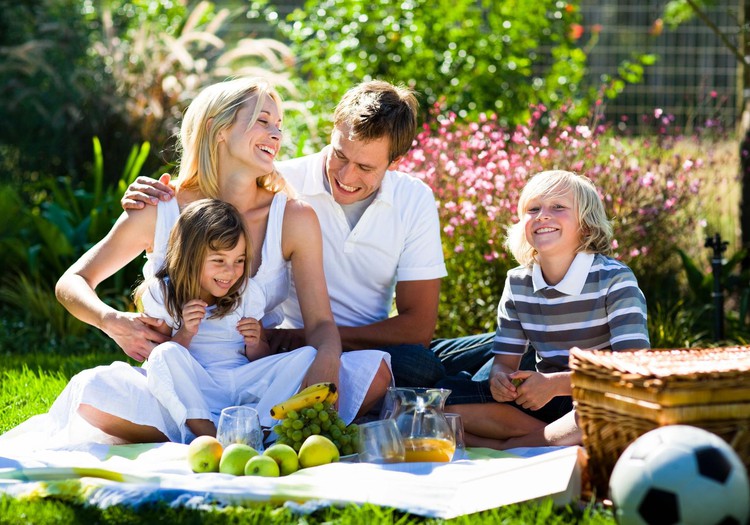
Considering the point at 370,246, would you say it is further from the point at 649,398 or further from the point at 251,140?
the point at 649,398

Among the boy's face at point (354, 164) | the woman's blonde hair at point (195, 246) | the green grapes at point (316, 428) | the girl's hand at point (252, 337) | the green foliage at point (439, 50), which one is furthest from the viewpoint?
the green foliage at point (439, 50)

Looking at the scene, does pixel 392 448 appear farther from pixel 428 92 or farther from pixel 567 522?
pixel 428 92

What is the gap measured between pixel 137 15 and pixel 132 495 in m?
8.22

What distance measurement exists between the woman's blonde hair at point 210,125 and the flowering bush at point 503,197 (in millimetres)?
1734

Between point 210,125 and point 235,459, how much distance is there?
145 centimetres

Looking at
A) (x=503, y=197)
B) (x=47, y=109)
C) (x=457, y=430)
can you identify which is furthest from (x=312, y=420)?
(x=47, y=109)

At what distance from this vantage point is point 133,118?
27.2 feet

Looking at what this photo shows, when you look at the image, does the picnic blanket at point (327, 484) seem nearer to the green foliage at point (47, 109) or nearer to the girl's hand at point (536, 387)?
the girl's hand at point (536, 387)

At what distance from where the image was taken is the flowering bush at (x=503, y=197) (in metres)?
5.55

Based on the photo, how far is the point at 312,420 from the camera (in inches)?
133

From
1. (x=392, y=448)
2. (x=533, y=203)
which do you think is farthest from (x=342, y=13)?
(x=392, y=448)

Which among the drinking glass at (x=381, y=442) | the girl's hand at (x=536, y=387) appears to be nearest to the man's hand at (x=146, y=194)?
the drinking glass at (x=381, y=442)

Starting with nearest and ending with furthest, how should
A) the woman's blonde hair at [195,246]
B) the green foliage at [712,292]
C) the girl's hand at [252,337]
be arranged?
1. the woman's blonde hair at [195,246]
2. the girl's hand at [252,337]
3. the green foliage at [712,292]

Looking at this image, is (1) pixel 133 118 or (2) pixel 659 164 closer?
(2) pixel 659 164
